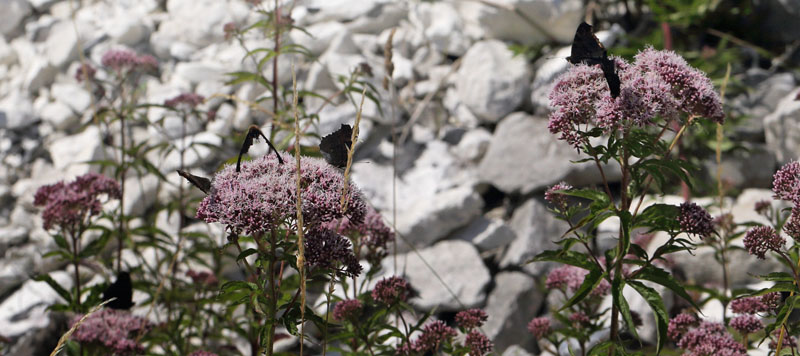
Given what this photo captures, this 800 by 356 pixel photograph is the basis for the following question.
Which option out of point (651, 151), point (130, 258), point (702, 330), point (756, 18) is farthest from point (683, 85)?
point (756, 18)

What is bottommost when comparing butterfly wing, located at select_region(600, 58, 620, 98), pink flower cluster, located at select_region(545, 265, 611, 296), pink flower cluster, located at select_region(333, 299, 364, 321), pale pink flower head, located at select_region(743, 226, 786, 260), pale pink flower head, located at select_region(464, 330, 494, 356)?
pale pink flower head, located at select_region(464, 330, 494, 356)

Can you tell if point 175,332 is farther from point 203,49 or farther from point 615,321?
point 203,49

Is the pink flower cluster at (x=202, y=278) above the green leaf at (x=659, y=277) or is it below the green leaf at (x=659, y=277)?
above

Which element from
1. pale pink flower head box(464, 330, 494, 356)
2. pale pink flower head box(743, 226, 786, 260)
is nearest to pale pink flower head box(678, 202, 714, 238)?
pale pink flower head box(743, 226, 786, 260)

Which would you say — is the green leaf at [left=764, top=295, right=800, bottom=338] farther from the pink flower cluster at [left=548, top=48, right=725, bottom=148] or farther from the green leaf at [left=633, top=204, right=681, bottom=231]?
the pink flower cluster at [left=548, top=48, right=725, bottom=148]

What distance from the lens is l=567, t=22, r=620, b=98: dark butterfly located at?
1.99 m

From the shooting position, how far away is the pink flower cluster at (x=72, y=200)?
3.08m

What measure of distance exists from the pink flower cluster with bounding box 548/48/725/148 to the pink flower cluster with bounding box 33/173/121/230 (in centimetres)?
230

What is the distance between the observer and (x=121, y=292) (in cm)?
302

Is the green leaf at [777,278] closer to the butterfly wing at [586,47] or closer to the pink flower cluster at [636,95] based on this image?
the pink flower cluster at [636,95]

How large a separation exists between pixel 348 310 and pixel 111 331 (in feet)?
3.69

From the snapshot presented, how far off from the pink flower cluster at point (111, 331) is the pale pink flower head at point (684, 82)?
2327mm

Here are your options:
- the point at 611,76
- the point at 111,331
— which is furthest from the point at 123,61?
the point at 611,76

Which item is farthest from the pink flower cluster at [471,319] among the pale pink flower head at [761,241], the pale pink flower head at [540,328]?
the pale pink flower head at [761,241]
